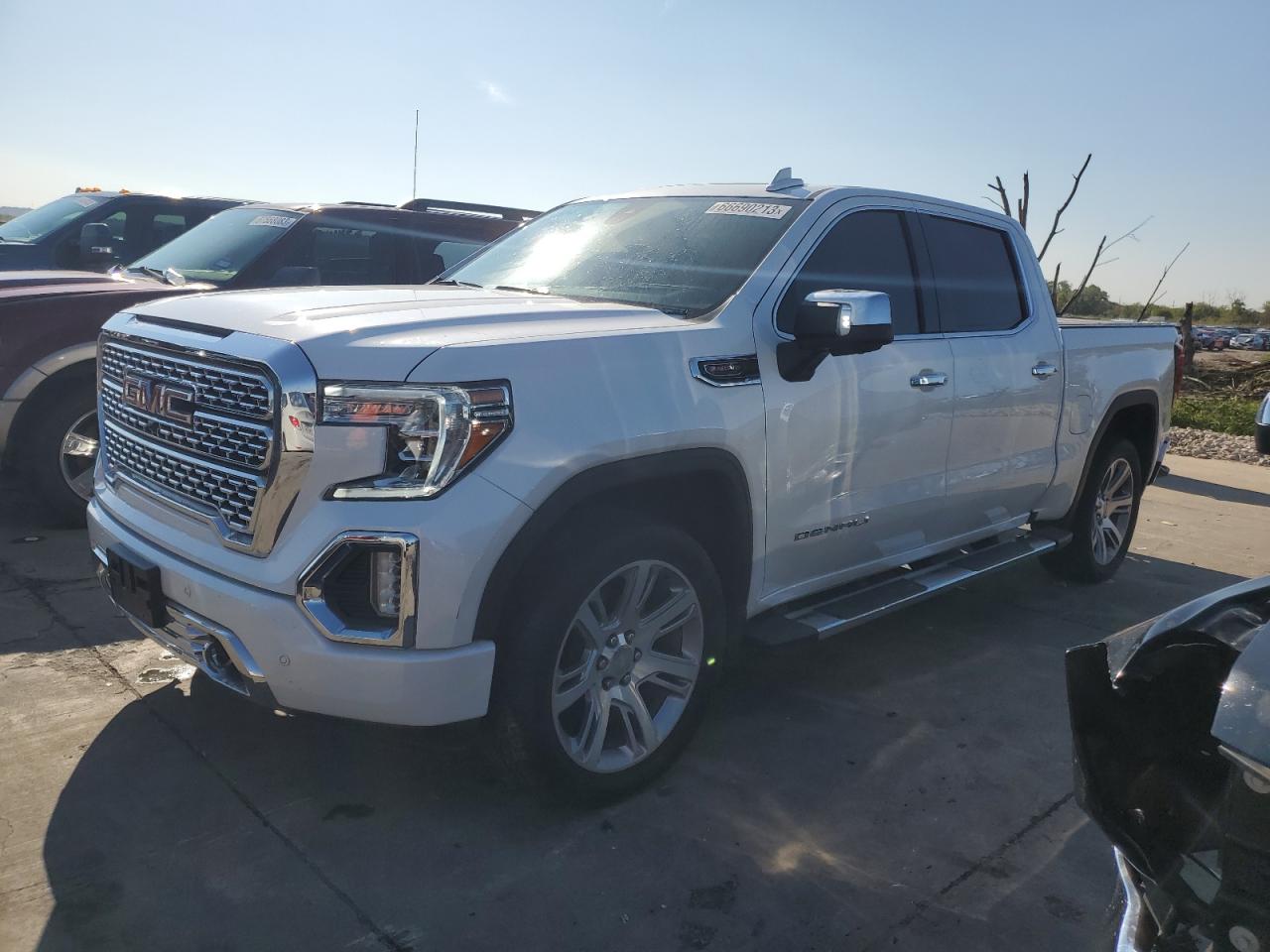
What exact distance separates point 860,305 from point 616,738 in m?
1.56

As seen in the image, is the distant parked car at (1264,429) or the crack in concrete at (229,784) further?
the crack in concrete at (229,784)

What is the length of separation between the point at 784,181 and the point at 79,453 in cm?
401

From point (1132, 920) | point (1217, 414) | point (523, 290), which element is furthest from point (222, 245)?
point (1217, 414)

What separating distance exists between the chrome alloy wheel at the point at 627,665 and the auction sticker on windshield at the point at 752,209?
1.51m

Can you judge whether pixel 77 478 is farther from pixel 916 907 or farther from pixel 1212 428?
pixel 1212 428

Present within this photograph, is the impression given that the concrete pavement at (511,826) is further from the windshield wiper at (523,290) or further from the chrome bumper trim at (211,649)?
the windshield wiper at (523,290)

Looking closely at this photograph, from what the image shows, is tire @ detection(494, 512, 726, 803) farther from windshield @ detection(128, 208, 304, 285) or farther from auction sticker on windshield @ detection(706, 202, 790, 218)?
windshield @ detection(128, 208, 304, 285)

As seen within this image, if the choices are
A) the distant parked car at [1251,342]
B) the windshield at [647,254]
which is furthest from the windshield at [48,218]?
the distant parked car at [1251,342]

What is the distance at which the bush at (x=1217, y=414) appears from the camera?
1424 centimetres

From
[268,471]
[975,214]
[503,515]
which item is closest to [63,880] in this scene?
[268,471]

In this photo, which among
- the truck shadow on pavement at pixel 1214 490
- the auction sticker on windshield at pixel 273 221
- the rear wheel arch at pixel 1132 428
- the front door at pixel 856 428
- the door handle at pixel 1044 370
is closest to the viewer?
the front door at pixel 856 428

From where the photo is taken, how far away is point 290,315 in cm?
301

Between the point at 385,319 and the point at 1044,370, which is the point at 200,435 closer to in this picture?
the point at 385,319

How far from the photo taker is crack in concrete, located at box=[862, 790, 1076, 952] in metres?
2.78
